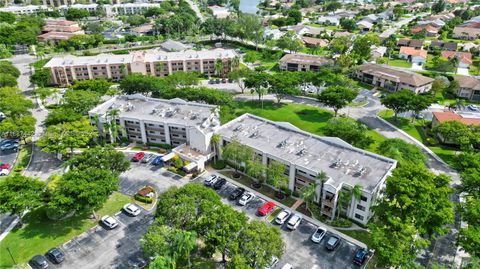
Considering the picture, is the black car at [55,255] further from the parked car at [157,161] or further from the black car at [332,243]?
the black car at [332,243]

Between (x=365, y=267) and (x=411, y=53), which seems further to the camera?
(x=411, y=53)

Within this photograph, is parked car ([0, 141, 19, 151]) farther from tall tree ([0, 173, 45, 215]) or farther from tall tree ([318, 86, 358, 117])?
tall tree ([318, 86, 358, 117])

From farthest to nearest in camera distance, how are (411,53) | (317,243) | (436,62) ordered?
1. (411,53)
2. (436,62)
3. (317,243)

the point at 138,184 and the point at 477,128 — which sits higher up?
the point at 477,128

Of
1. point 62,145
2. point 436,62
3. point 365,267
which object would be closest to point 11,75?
point 62,145

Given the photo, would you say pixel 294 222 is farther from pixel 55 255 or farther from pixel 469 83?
pixel 469 83

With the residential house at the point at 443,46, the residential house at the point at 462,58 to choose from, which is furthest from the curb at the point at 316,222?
the residential house at the point at 443,46

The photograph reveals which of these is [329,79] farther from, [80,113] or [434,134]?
[80,113]
